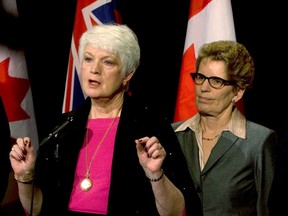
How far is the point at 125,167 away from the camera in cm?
170

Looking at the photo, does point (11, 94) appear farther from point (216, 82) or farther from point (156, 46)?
point (216, 82)

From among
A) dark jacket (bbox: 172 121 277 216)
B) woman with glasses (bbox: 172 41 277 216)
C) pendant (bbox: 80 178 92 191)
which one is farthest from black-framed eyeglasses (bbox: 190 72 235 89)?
pendant (bbox: 80 178 92 191)

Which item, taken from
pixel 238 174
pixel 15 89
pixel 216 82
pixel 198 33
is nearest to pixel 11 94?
pixel 15 89

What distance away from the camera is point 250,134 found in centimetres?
212

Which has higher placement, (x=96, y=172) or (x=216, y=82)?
(x=216, y=82)

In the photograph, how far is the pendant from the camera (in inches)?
66.6

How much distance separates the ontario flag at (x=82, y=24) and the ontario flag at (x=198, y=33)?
492 millimetres

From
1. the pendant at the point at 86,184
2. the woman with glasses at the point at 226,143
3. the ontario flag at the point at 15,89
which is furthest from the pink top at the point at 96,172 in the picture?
the ontario flag at the point at 15,89

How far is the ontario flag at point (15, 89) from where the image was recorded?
116 inches

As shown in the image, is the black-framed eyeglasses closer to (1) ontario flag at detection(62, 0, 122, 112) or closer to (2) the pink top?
(2) the pink top

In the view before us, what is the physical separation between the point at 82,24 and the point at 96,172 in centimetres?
151

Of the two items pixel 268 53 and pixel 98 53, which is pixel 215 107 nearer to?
pixel 98 53

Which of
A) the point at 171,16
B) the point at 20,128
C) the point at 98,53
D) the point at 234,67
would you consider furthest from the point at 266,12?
the point at 20,128

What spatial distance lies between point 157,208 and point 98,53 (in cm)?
60
